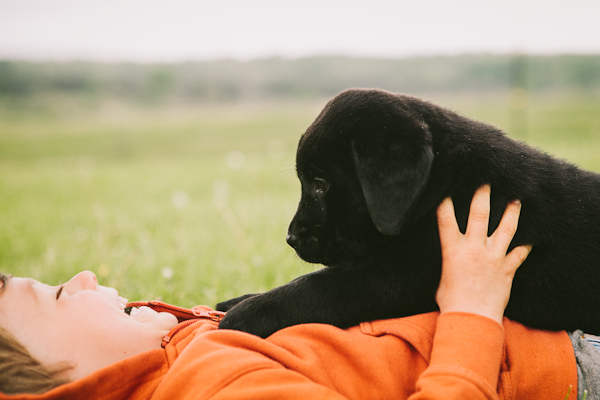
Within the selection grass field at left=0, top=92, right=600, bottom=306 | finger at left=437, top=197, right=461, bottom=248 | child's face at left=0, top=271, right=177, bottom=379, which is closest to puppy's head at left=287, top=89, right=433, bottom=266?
finger at left=437, top=197, right=461, bottom=248

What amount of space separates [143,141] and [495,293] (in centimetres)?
2610

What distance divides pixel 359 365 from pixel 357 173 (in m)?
0.75

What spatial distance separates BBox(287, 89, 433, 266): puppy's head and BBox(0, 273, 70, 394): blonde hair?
3.60 ft

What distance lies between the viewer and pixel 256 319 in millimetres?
1750

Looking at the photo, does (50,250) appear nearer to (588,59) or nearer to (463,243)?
(463,243)

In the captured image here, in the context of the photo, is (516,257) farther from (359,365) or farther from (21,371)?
(21,371)

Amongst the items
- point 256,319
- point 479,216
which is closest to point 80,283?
point 256,319

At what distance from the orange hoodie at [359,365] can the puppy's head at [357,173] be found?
41 cm

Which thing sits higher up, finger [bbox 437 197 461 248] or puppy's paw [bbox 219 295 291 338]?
finger [bbox 437 197 461 248]

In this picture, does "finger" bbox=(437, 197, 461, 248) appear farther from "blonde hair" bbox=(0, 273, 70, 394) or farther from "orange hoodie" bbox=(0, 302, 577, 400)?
"blonde hair" bbox=(0, 273, 70, 394)

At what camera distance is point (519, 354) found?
5.24 ft

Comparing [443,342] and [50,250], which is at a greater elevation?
[443,342]

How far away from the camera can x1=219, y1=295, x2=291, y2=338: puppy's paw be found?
1.73 metres

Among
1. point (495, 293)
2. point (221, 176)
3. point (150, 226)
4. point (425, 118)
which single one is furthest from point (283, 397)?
point (221, 176)
